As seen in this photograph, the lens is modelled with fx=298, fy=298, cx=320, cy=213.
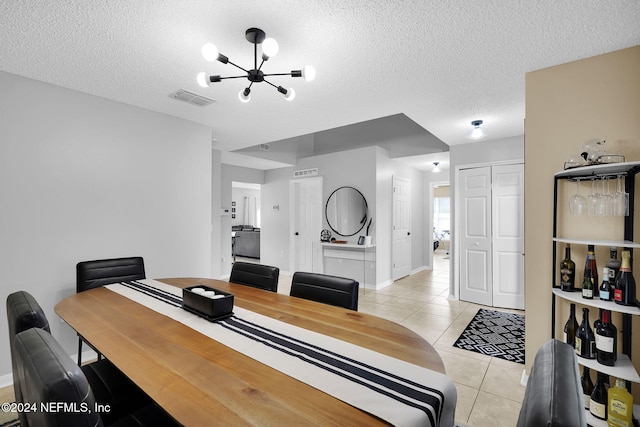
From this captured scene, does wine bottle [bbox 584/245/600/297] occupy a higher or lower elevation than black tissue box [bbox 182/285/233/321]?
higher

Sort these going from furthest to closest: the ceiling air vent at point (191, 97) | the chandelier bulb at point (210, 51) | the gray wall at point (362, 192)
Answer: the gray wall at point (362, 192) → the ceiling air vent at point (191, 97) → the chandelier bulb at point (210, 51)

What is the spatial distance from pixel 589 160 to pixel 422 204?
5.05m

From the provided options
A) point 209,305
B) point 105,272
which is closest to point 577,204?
point 209,305

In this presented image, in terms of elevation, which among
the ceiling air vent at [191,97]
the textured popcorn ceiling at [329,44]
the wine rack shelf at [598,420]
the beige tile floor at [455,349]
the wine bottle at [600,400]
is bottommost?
the beige tile floor at [455,349]

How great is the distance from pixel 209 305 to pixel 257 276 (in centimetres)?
82

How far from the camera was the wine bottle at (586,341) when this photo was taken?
1.93 metres

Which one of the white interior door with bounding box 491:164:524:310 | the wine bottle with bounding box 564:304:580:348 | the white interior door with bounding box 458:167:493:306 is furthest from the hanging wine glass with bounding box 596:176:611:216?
the white interior door with bounding box 458:167:493:306

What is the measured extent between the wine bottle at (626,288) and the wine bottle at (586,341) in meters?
0.19

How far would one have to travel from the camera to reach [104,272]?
2.35 metres

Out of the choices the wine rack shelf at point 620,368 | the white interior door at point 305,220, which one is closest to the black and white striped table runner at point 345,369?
the wine rack shelf at point 620,368

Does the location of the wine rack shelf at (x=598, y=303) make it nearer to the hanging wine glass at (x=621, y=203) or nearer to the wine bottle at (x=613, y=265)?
the wine bottle at (x=613, y=265)

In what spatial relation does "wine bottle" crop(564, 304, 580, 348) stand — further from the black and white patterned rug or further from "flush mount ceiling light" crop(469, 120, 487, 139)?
"flush mount ceiling light" crop(469, 120, 487, 139)

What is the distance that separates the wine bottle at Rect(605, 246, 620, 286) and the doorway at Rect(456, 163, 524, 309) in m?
2.31

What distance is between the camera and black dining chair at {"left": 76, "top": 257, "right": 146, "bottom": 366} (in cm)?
223
